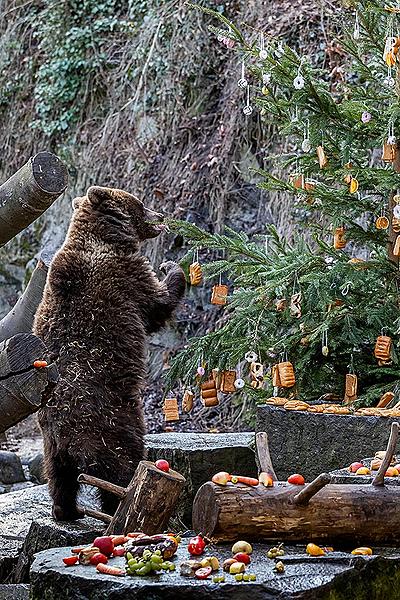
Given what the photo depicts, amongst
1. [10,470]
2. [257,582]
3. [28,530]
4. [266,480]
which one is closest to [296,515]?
[266,480]

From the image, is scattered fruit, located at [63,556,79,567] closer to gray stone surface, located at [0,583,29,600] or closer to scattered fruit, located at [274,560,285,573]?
scattered fruit, located at [274,560,285,573]

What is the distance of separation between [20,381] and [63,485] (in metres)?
2.49

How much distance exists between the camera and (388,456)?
4480 millimetres

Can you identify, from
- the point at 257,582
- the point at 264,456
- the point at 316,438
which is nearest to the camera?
the point at 257,582

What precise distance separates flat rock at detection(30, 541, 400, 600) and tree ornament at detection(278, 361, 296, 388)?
2.57 meters

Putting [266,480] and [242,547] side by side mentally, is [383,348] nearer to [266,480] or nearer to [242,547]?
[266,480]

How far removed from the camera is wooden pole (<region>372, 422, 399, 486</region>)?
444 centimetres

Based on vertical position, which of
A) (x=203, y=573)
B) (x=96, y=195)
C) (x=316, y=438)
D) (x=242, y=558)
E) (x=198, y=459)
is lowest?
(x=198, y=459)

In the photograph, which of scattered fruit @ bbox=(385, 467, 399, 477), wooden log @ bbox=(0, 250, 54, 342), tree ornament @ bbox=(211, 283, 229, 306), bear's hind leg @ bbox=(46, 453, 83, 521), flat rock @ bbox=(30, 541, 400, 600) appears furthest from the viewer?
tree ornament @ bbox=(211, 283, 229, 306)

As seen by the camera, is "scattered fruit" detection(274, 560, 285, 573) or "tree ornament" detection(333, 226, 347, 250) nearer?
"scattered fruit" detection(274, 560, 285, 573)

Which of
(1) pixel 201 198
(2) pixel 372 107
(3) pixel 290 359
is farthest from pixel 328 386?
(1) pixel 201 198

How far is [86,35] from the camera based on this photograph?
1406 centimetres

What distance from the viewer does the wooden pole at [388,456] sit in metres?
4.44

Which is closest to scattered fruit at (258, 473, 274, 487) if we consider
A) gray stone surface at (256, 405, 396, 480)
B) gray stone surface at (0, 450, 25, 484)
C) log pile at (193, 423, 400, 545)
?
log pile at (193, 423, 400, 545)
